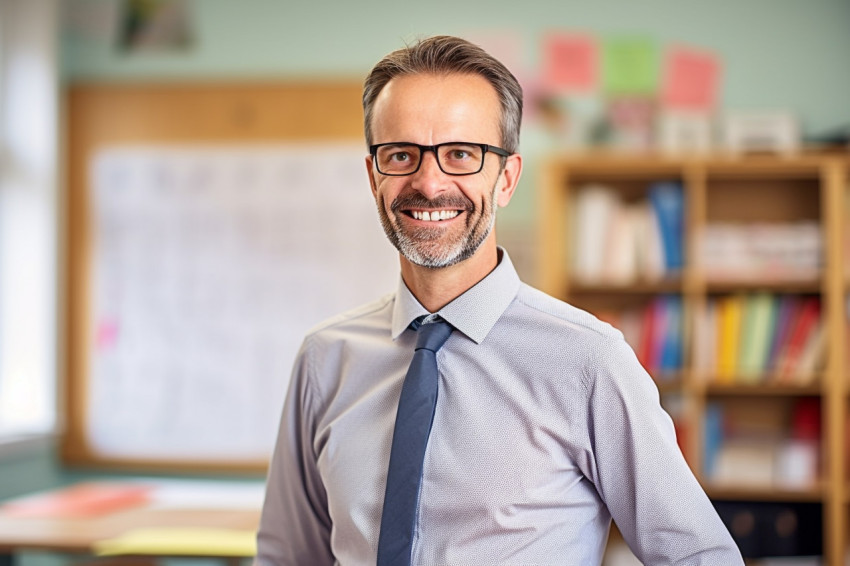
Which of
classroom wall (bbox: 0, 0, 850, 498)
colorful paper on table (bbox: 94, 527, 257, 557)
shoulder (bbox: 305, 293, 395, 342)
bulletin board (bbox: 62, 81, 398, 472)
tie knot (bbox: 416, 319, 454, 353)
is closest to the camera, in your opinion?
tie knot (bbox: 416, 319, 454, 353)

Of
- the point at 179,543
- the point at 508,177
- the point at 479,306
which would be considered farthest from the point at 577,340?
the point at 179,543

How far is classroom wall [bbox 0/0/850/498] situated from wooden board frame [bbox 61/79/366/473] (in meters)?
0.07

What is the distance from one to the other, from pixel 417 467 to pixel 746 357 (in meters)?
2.69

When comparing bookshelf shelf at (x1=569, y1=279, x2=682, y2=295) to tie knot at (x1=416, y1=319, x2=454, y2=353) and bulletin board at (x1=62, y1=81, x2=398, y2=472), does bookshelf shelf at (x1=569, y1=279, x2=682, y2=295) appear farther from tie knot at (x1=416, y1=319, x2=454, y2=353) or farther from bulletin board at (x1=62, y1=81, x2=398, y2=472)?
→ tie knot at (x1=416, y1=319, x2=454, y2=353)

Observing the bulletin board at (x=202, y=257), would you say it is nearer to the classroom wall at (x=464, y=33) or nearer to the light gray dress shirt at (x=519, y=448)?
the classroom wall at (x=464, y=33)

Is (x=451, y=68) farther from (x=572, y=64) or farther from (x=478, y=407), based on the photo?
(x=572, y=64)

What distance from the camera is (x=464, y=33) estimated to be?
13.2ft

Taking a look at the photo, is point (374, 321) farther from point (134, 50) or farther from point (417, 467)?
point (134, 50)

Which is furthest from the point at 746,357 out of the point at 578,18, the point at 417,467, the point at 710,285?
the point at 417,467

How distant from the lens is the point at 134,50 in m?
4.21

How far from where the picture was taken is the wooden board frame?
160 inches

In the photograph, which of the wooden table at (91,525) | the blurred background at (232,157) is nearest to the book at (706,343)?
the blurred background at (232,157)

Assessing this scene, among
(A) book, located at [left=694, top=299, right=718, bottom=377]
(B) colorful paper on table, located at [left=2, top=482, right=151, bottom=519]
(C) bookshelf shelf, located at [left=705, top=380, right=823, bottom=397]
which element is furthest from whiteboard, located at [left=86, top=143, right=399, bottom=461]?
(C) bookshelf shelf, located at [left=705, top=380, right=823, bottom=397]

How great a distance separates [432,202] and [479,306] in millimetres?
182
